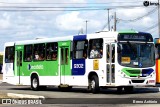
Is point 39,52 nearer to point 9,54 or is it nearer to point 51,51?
point 51,51

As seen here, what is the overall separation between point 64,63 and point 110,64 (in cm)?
398

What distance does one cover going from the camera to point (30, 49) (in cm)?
2888

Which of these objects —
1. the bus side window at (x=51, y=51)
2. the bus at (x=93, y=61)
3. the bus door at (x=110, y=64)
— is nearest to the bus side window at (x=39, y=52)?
the bus at (x=93, y=61)

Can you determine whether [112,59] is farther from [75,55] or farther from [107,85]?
[75,55]

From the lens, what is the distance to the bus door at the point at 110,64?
22.7 metres

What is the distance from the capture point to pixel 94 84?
23562mm

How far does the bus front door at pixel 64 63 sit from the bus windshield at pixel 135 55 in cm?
415

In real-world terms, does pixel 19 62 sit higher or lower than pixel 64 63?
higher

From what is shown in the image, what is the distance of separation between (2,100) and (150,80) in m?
7.52

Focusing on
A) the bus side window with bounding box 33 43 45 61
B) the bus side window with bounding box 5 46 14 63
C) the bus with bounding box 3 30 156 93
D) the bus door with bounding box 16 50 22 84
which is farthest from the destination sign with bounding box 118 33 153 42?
the bus side window with bounding box 5 46 14 63

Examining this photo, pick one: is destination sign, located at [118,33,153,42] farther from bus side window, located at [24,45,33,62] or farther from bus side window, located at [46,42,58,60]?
bus side window, located at [24,45,33,62]

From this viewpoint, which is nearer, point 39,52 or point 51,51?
point 51,51

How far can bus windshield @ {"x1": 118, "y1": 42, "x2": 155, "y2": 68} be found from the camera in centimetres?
2253

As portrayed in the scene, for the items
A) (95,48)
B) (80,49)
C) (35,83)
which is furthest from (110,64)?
(35,83)
